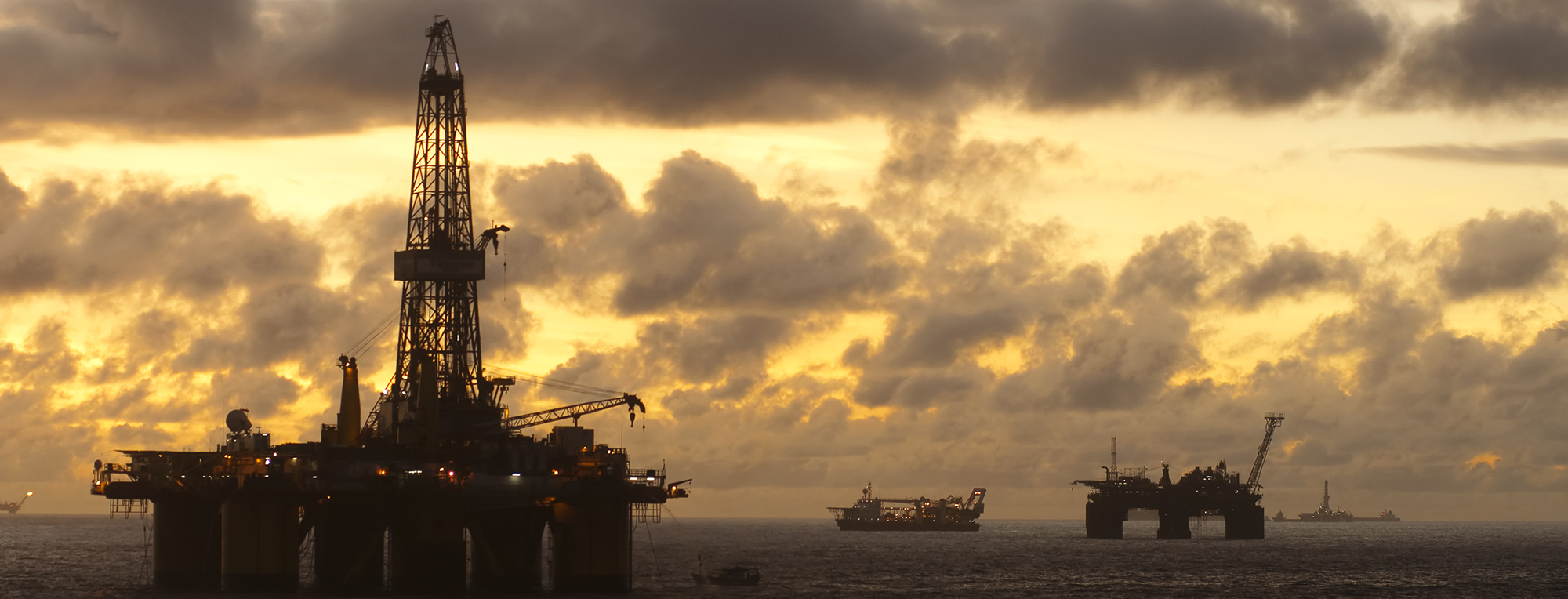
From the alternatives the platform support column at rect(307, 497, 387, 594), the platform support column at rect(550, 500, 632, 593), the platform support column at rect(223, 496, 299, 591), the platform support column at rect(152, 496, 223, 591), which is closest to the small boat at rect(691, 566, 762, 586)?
the platform support column at rect(550, 500, 632, 593)

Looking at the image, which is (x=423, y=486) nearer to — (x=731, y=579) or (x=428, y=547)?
(x=428, y=547)

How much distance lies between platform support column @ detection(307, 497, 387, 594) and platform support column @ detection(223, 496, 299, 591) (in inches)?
107

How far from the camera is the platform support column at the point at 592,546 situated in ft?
273

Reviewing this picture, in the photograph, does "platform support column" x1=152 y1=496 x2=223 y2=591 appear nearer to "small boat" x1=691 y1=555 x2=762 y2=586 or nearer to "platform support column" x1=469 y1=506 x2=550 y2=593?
"platform support column" x1=469 y1=506 x2=550 y2=593

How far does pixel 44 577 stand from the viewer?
4665 inches

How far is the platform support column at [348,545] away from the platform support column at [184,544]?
8374mm

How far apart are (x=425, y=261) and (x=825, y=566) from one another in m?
59.6

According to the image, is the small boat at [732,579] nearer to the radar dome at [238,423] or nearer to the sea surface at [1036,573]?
the sea surface at [1036,573]

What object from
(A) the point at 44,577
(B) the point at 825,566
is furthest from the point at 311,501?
(B) the point at 825,566

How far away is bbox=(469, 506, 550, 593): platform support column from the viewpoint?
282ft

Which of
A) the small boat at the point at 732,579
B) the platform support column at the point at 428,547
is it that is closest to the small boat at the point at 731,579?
the small boat at the point at 732,579

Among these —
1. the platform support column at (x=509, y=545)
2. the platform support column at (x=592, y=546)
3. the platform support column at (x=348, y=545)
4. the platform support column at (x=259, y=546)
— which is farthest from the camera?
the platform support column at (x=509, y=545)

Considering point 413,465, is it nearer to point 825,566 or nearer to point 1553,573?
point 825,566

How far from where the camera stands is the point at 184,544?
91.6 meters
